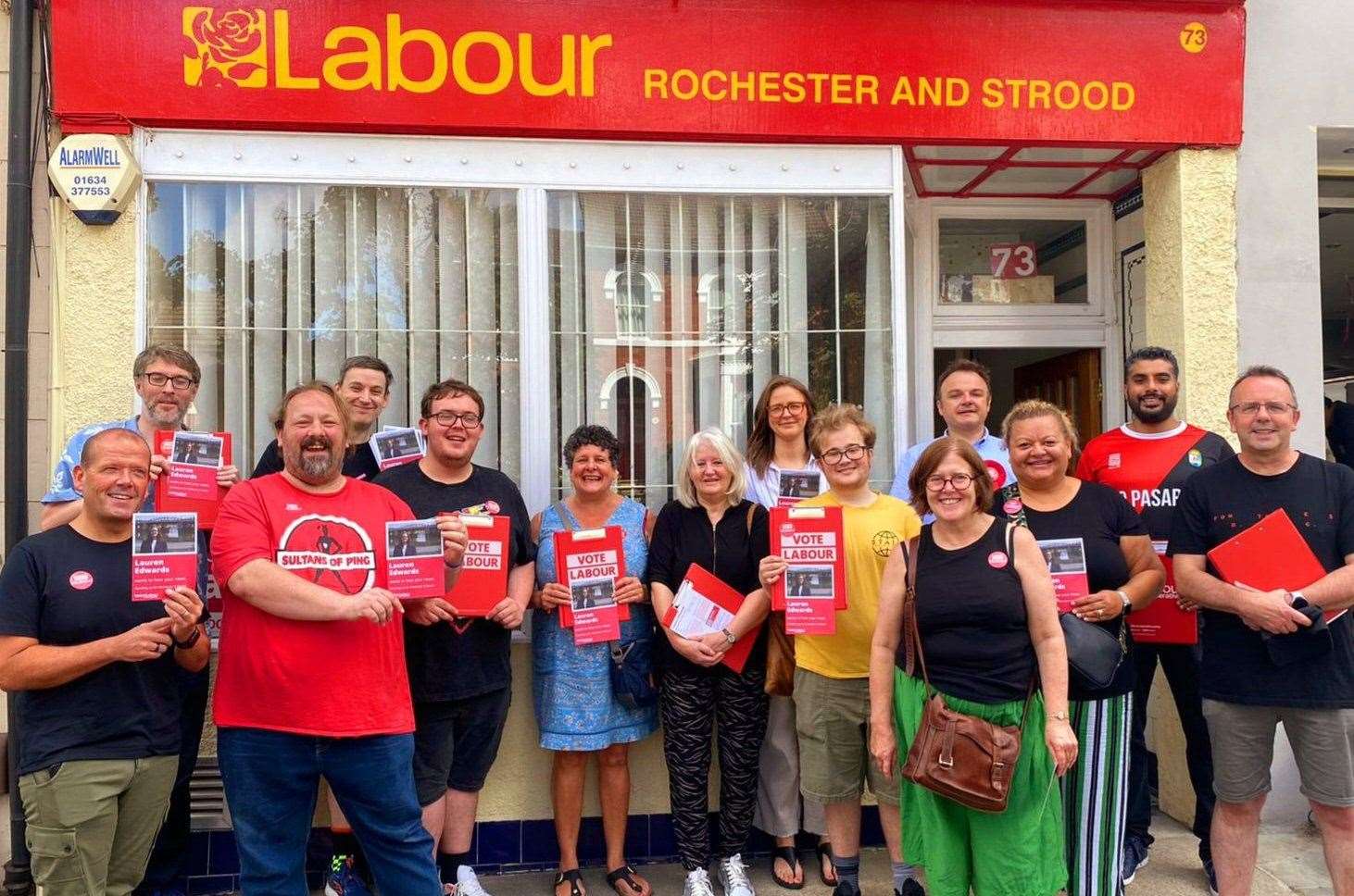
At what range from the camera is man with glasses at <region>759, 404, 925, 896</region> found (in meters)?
3.69

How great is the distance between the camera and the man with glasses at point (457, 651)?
146 inches

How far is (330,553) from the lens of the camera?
304 centimetres

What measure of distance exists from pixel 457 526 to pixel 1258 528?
2.70 metres

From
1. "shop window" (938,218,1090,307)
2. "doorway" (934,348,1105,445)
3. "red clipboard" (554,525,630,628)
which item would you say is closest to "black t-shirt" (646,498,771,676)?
"red clipboard" (554,525,630,628)

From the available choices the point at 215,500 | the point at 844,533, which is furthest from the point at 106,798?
the point at 844,533

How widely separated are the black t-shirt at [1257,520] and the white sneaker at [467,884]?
9.44 feet

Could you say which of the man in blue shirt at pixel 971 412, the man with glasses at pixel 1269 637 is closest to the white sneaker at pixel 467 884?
the man in blue shirt at pixel 971 412

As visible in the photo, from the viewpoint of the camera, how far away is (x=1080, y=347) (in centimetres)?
581

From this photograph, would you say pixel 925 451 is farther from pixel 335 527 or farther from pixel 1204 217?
pixel 1204 217

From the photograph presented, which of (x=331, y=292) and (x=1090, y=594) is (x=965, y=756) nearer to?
(x=1090, y=594)

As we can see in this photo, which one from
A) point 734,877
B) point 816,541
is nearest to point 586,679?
point 734,877

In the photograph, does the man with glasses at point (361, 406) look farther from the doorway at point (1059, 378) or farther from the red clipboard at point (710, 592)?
the doorway at point (1059, 378)

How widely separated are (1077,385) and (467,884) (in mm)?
4469

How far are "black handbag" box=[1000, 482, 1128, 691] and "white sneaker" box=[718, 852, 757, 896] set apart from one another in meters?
1.56
